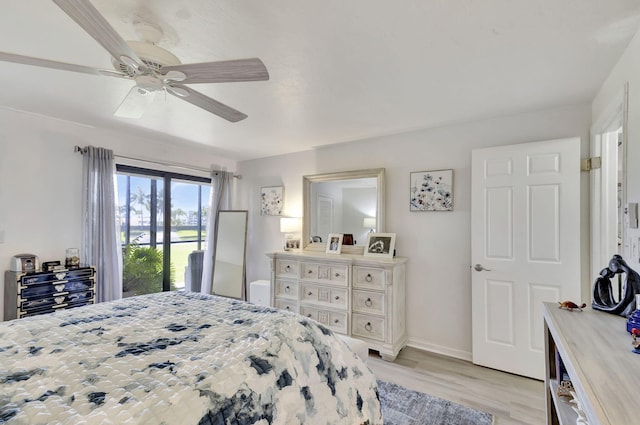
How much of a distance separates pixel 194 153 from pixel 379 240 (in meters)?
2.87

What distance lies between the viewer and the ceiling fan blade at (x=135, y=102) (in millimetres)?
1702

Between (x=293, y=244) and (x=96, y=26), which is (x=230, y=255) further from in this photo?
(x=96, y=26)

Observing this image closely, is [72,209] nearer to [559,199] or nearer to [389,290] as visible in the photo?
[389,290]

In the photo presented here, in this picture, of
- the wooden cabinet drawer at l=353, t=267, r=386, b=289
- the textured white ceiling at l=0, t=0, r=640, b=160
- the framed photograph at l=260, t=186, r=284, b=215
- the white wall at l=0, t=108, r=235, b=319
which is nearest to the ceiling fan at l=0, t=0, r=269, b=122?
the textured white ceiling at l=0, t=0, r=640, b=160

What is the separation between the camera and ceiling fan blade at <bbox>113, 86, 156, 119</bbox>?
1.70m

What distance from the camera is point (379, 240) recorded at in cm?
326

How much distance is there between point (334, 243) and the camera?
3.56 m

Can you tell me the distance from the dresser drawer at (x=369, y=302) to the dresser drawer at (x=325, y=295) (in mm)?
119

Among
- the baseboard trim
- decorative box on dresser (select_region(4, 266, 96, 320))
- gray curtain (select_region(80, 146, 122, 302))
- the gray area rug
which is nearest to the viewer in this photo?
the gray area rug

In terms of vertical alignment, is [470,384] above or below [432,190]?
below

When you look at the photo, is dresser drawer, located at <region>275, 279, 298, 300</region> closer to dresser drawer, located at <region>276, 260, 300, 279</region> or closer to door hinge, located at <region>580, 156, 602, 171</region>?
dresser drawer, located at <region>276, 260, 300, 279</region>

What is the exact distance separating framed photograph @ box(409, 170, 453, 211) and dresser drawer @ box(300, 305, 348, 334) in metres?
1.38

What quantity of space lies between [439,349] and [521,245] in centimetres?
130

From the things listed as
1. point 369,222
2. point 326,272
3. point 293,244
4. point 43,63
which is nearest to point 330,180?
point 369,222
